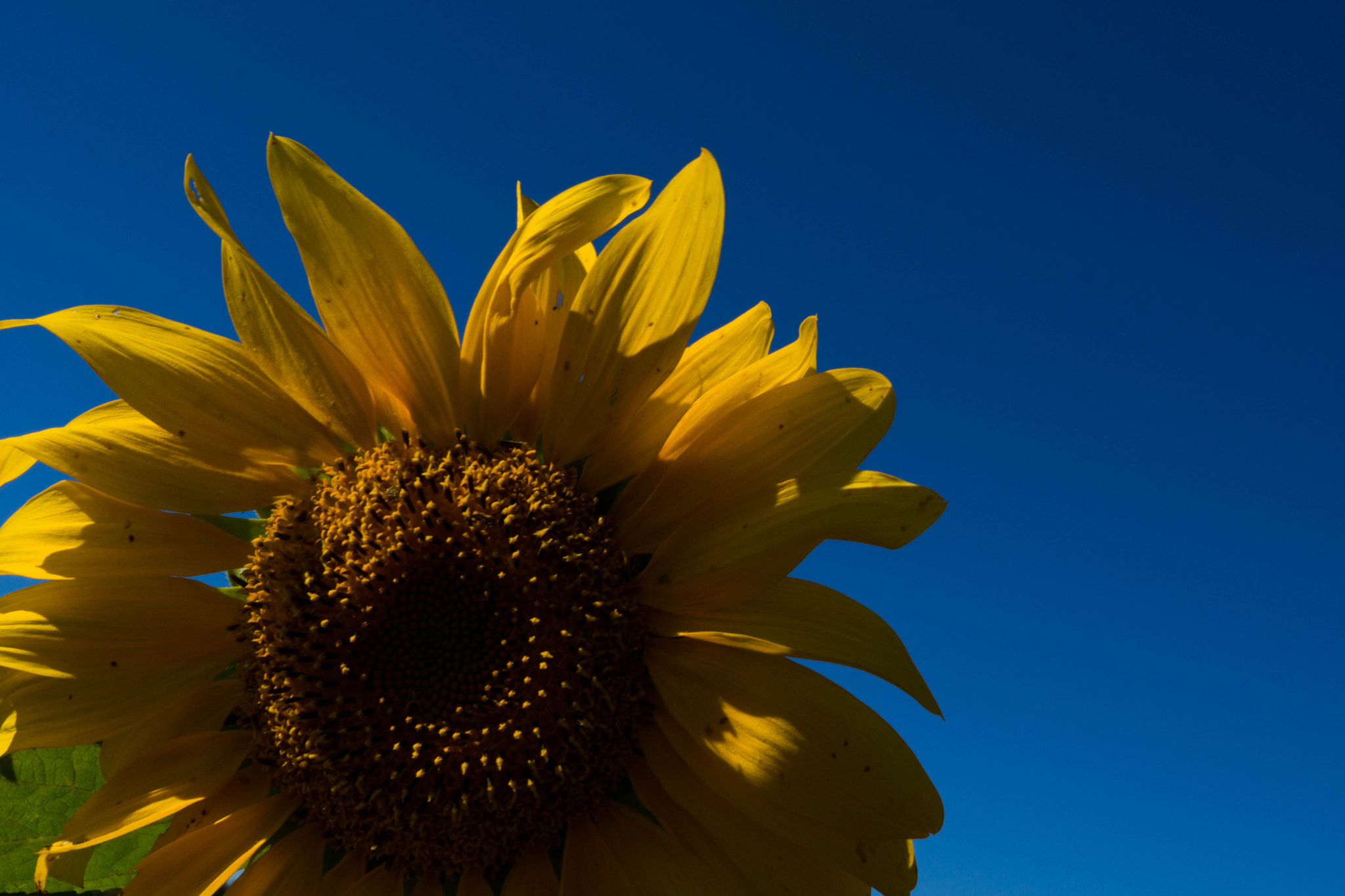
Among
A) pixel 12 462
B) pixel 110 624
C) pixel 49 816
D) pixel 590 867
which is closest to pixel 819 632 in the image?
pixel 590 867

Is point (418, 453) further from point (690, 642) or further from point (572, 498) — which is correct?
point (690, 642)

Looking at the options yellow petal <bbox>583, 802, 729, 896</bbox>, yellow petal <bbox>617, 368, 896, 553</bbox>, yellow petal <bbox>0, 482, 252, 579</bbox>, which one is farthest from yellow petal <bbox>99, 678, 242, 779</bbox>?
yellow petal <bbox>617, 368, 896, 553</bbox>

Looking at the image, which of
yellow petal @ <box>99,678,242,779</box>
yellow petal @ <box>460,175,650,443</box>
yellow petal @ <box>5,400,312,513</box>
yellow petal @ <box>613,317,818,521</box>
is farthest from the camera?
yellow petal @ <box>99,678,242,779</box>

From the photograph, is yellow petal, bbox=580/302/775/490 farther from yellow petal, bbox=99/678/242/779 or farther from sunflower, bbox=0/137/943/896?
yellow petal, bbox=99/678/242/779

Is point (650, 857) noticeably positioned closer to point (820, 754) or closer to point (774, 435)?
point (820, 754)

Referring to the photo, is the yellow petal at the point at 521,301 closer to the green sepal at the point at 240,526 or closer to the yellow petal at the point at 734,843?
the green sepal at the point at 240,526

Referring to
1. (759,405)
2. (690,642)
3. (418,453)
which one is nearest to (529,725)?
(690,642)
